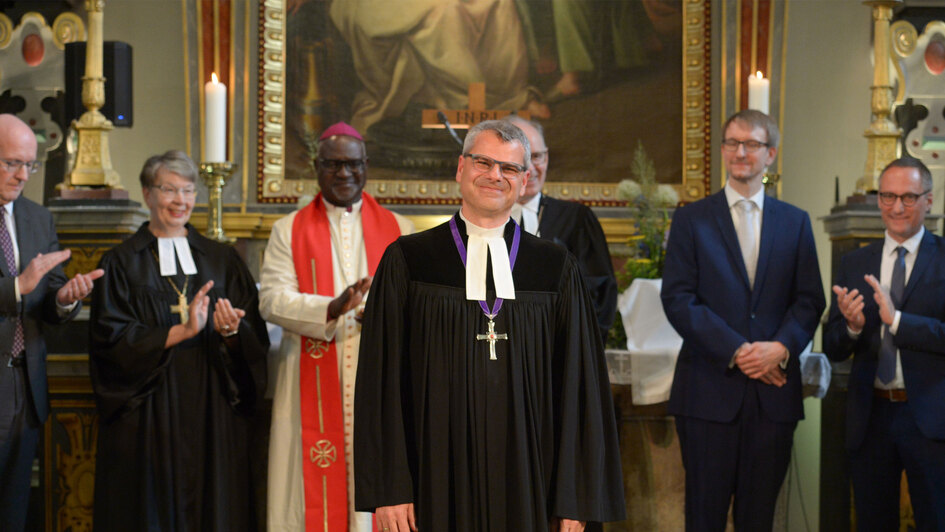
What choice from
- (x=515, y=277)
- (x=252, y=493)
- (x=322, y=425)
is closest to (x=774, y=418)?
(x=515, y=277)

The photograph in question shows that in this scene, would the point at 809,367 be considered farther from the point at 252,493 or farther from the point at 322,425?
the point at 252,493

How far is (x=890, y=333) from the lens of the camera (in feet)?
13.4

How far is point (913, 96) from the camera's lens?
6.79 metres

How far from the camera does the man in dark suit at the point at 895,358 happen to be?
3902mm

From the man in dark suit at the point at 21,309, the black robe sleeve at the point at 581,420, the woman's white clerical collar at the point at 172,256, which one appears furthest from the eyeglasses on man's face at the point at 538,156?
the man in dark suit at the point at 21,309

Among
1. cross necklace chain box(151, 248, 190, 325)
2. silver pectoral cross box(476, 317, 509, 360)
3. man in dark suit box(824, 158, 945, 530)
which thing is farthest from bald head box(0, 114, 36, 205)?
man in dark suit box(824, 158, 945, 530)

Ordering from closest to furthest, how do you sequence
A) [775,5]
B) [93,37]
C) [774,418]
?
[774,418], [93,37], [775,5]

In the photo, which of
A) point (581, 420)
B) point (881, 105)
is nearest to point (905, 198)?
point (881, 105)

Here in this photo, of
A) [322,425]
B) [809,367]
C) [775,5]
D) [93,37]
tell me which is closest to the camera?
[322,425]

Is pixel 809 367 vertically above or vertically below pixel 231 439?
A: above

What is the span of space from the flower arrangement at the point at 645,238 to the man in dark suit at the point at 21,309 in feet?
8.05

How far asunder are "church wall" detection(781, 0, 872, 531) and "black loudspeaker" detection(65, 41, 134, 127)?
433 cm

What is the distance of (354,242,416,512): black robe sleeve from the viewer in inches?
105

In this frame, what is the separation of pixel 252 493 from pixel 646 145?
12.0 ft
